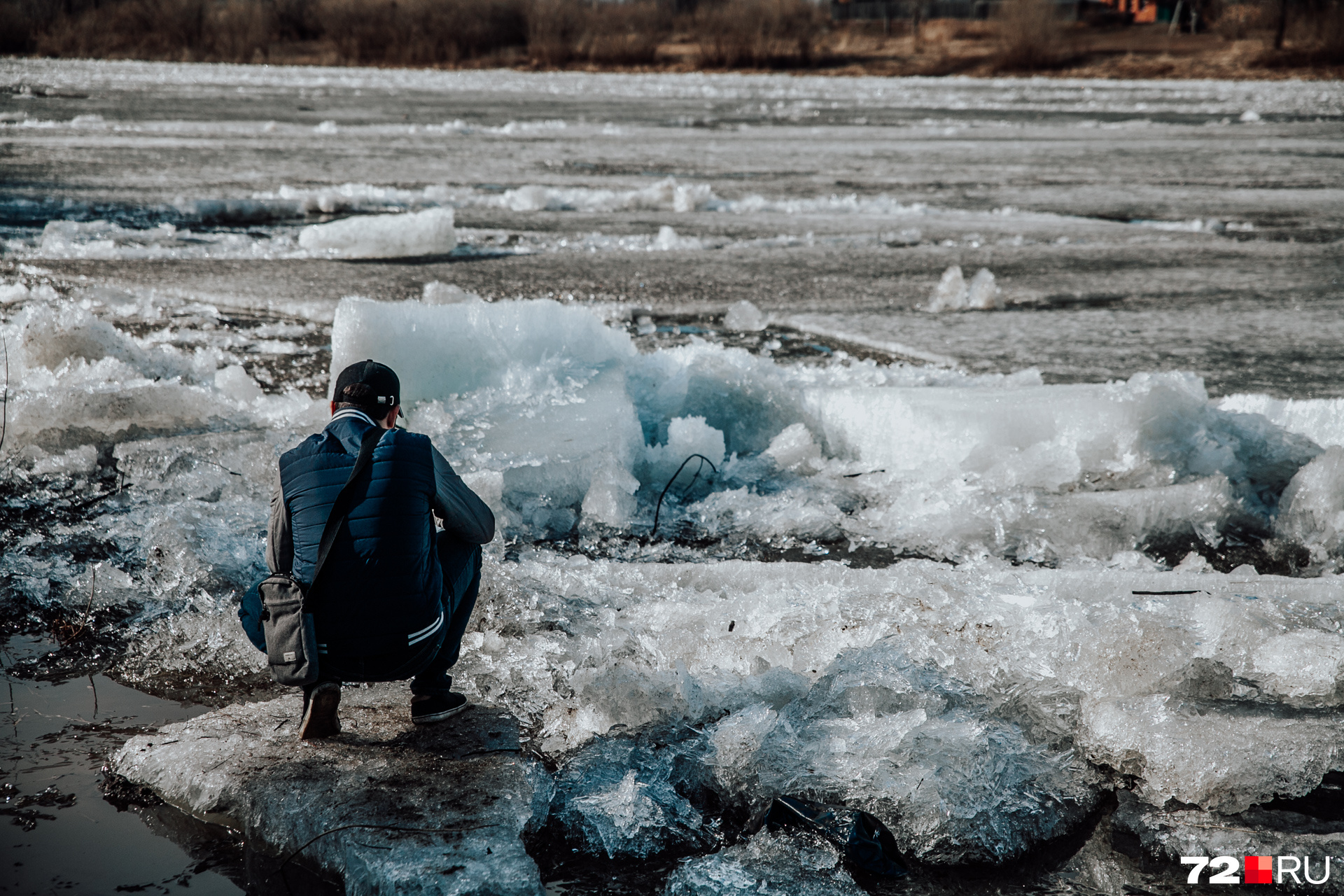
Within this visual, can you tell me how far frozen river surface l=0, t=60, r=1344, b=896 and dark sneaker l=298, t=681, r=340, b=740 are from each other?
0.49 meters

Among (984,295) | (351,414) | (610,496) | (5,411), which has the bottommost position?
(610,496)

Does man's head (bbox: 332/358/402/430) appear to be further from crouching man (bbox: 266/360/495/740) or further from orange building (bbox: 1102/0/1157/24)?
orange building (bbox: 1102/0/1157/24)

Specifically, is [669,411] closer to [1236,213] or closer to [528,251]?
[528,251]

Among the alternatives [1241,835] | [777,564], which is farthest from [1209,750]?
[777,564]

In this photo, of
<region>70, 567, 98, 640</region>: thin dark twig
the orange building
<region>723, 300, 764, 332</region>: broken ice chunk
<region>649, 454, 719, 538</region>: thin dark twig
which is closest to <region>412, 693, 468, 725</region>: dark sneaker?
<region>70, 567, 98, 640</region>: thin dark twig

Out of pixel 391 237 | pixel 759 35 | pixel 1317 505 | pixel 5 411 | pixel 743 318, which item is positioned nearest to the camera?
pixel 1317 505

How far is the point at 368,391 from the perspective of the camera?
257 cm

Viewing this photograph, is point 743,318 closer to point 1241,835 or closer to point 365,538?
point 365,538

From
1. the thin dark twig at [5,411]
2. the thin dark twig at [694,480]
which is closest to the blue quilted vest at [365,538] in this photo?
the thin dark twig at [694,480]

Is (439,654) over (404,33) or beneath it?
beneath

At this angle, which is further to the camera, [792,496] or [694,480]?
[694,480]

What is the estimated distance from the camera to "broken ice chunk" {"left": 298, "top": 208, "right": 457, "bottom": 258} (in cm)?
858

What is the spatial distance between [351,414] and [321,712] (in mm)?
734

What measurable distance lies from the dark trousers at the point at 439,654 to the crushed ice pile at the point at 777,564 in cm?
24
